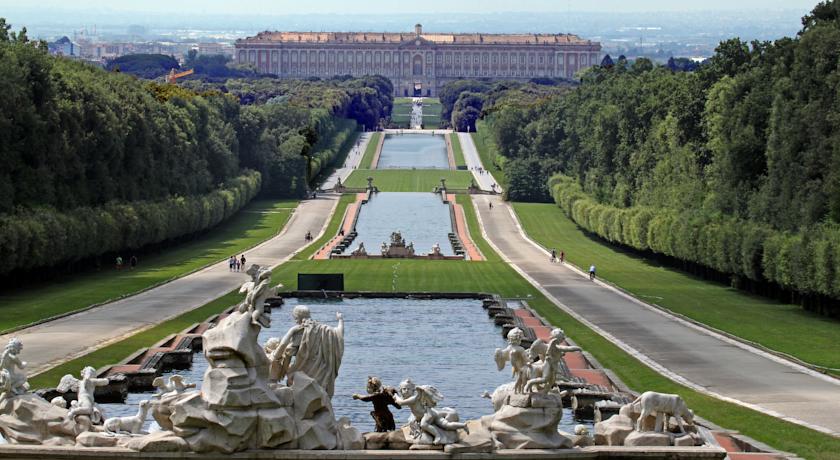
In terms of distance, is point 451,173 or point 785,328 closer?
point 785,328

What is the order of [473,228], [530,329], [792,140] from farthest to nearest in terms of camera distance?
[473,228]
[792,140]
[530,329]

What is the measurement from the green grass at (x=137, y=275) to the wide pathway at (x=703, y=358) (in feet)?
54.8

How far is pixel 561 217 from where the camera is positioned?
124 metres

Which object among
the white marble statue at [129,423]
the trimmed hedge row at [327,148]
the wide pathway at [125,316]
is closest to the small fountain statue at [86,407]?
the white marble statue at [129,423]

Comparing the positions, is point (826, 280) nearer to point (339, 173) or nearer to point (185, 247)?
point (185, 247)

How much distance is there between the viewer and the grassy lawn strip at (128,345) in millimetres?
41844

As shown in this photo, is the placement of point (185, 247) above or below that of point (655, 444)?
below

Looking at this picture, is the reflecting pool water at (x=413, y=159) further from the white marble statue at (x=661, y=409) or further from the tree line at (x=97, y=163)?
the white marble statue at (x=661, y=409)

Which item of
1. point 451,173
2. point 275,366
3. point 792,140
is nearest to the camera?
point 275,366

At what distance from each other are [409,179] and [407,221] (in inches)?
1364

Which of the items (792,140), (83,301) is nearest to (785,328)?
(792,140)

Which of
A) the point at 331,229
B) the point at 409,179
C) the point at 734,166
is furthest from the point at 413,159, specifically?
the point at 734,166

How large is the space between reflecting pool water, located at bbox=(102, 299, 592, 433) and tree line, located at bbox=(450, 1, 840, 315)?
12456 millimetres

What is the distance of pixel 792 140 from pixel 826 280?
11512 millimetres
